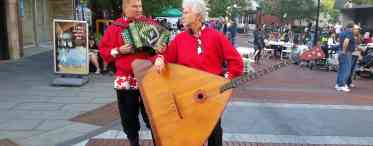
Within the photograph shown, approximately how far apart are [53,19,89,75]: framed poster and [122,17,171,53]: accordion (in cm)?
552

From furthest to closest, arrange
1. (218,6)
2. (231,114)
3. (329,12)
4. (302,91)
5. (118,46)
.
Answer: (329,12), (218,6), (302,91), (231,114), (118,46)

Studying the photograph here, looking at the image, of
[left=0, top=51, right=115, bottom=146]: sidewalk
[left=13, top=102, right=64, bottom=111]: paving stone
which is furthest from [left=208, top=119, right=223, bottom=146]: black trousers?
[left=13, top=102, right=64, bottom=111]: paving stone

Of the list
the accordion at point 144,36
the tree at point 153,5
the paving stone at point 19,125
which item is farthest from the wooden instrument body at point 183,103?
the tree at point 153,5

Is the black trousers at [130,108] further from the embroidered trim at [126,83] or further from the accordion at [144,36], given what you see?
the accordion at [144,36]

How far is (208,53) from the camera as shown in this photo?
3.51 m

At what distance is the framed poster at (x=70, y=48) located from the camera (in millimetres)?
9117

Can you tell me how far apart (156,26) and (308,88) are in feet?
23.7

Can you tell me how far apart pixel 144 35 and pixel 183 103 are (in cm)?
87

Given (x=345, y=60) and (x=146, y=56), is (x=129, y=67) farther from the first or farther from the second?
(x=345, y=60)

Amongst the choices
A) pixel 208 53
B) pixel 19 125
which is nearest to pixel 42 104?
pixel 19 125

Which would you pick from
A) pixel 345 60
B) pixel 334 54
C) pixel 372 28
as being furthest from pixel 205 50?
pixel 372 28

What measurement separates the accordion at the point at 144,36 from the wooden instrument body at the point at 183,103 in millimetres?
545

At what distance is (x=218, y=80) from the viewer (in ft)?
10.8

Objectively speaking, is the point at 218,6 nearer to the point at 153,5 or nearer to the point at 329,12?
the point at 329,12
